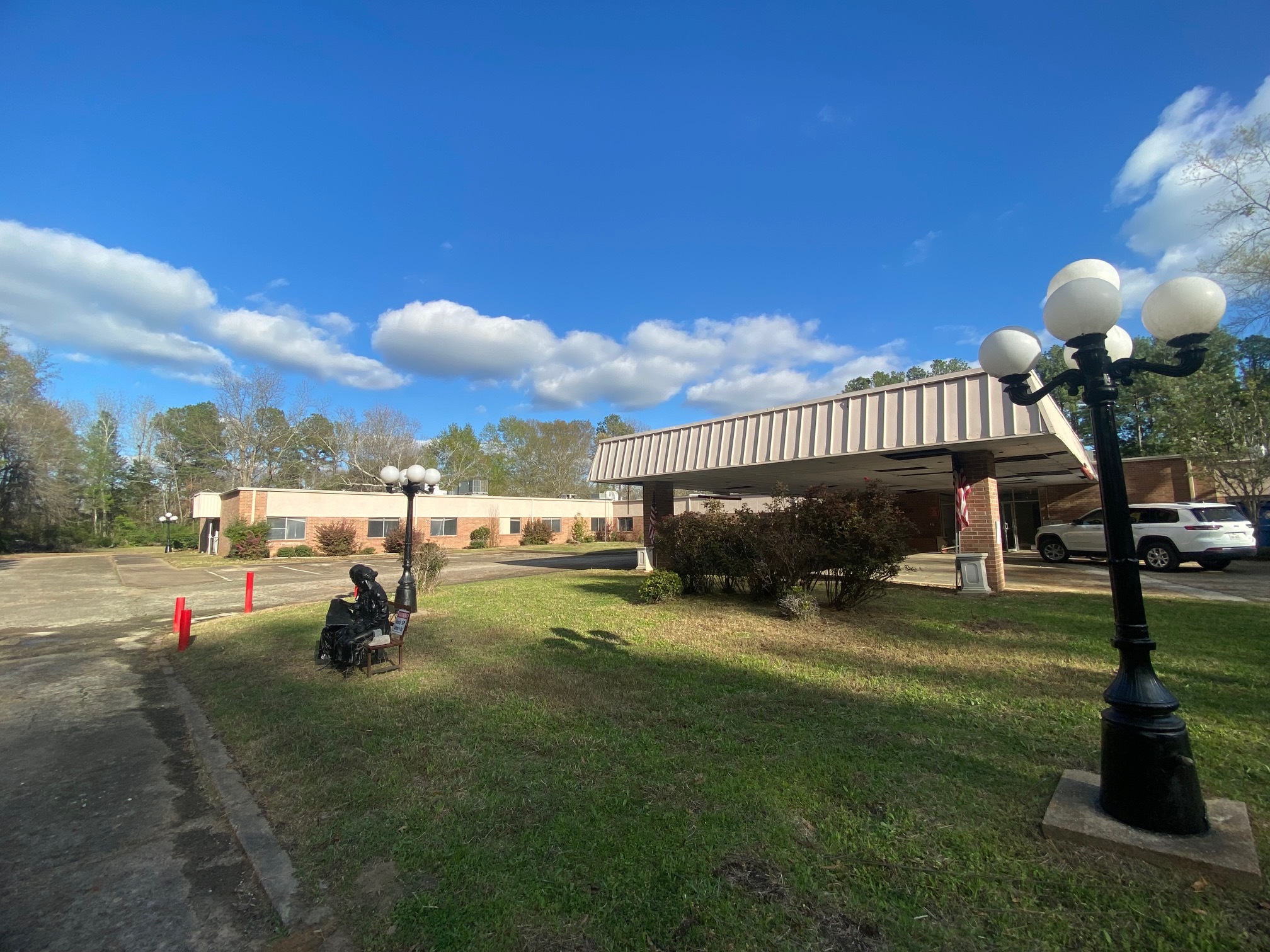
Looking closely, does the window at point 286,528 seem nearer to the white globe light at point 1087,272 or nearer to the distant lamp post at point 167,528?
the distant lamp post at point 167,528

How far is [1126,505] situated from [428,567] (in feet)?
37.4

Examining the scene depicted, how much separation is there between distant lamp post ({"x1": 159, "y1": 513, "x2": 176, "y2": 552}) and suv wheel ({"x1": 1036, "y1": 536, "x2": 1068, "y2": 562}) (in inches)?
1940

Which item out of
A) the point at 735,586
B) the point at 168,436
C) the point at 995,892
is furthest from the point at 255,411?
the point at 995,892

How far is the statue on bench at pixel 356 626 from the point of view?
596cm

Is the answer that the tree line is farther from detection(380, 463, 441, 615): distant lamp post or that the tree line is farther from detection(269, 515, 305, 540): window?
detection(380, 463, 441, 615): distant lamp post

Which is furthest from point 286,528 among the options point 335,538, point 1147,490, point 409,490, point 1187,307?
point 1147,490

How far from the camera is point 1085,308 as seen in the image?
313 centimetres

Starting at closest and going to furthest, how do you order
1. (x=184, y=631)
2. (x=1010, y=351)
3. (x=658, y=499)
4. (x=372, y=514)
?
(x=1010, y=351) < (x=184, y=631) < (x=658, y=499) < (x=372, y=514)

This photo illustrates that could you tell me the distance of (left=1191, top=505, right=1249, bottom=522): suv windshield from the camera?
12680 millimetres

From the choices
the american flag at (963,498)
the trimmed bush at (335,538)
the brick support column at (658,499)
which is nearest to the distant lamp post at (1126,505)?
the american flag at (963,498)

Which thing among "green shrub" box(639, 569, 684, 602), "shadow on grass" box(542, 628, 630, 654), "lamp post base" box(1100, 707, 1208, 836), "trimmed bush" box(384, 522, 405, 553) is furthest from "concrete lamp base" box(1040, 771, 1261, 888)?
"trimmed bush" box(384, 522, 405, 553)

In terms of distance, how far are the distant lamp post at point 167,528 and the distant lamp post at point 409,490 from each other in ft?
127

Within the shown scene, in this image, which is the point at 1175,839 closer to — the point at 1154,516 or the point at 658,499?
the point at 658,499

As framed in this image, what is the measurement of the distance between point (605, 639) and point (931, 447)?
6.78 meters
